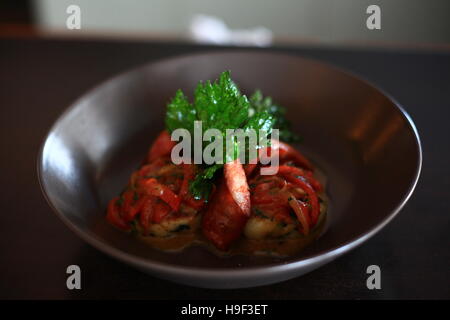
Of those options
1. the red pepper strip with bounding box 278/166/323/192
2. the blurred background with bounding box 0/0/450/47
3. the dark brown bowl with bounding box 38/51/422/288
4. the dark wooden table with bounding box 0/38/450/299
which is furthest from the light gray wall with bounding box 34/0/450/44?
the red pepper strip with bounding box 278/166/323/192

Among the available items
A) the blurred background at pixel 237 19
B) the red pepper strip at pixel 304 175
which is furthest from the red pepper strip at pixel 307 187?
the blurred background at pixel 237 19

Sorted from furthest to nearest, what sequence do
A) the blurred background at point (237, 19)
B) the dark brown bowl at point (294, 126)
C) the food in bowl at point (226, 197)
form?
1. the blurred background at point (237, 19)
2. the food in bowl at point (226, 197)
3. the dark brown bowl at point (294, 126)

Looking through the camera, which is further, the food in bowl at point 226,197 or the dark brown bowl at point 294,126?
the food in bowl at point 226,197

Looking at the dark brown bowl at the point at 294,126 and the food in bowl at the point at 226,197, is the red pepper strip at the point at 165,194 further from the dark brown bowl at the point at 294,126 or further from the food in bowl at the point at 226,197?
the dark brown bowl at the point at 294,126

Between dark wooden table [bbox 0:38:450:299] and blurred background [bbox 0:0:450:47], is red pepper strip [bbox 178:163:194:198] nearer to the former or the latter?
dark wooden table [bbox 0:38:450:299]

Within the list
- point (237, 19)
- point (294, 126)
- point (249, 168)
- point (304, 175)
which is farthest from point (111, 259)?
point (237, 19)

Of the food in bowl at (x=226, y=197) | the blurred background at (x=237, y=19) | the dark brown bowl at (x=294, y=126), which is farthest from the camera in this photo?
the blurred background at (x=237, y=19)

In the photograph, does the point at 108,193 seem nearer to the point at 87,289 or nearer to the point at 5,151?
the point at 87,289
